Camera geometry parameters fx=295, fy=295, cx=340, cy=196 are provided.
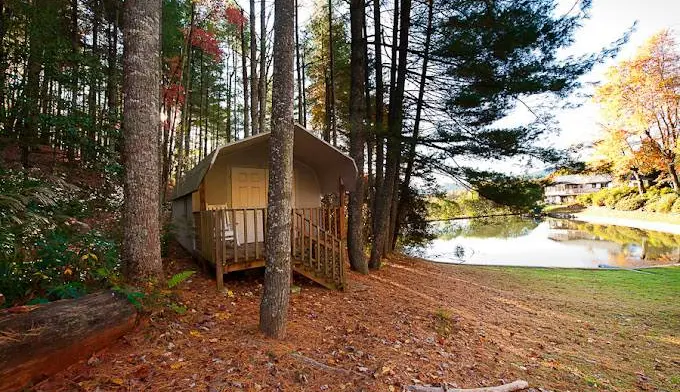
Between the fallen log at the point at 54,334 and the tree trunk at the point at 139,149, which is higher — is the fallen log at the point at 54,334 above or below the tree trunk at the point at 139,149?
below

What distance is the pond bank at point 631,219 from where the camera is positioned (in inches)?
815

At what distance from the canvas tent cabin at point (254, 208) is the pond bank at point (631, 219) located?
24649 mm

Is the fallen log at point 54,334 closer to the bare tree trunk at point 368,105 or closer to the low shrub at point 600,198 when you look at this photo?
the bare tree trunk at point 368,105

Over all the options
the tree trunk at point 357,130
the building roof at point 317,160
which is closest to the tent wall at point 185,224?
the building roof at point 317,160

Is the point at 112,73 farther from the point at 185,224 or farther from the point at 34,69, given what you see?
the point at 185,224

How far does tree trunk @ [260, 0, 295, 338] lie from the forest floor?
17.2 inches

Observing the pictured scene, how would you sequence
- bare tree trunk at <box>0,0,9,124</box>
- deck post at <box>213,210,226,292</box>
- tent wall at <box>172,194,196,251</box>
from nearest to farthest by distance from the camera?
deck post at <box>213,210,226,292</box> < bare tree trunk at <box>0,0,9,124</box> < tent wall at <box>172,194,196,251</box>

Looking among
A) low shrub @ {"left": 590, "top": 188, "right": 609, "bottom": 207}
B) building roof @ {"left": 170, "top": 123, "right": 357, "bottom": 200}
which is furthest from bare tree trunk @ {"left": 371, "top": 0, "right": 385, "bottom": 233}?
low shrub @ {"left": 590, "top": 188, "right": 609, "bottom": 207}

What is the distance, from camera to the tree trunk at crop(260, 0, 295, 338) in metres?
3.29

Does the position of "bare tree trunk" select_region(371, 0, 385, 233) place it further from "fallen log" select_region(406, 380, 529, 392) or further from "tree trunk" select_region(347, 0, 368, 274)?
"fallen log" select_region(406, 380, 529, 392)

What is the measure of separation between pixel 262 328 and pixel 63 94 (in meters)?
9.20

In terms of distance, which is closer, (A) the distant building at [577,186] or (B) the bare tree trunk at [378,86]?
(B) the bare tree trunk at [378,86]

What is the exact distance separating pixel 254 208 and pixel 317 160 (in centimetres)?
307

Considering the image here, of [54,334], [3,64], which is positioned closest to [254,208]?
[54,334]
